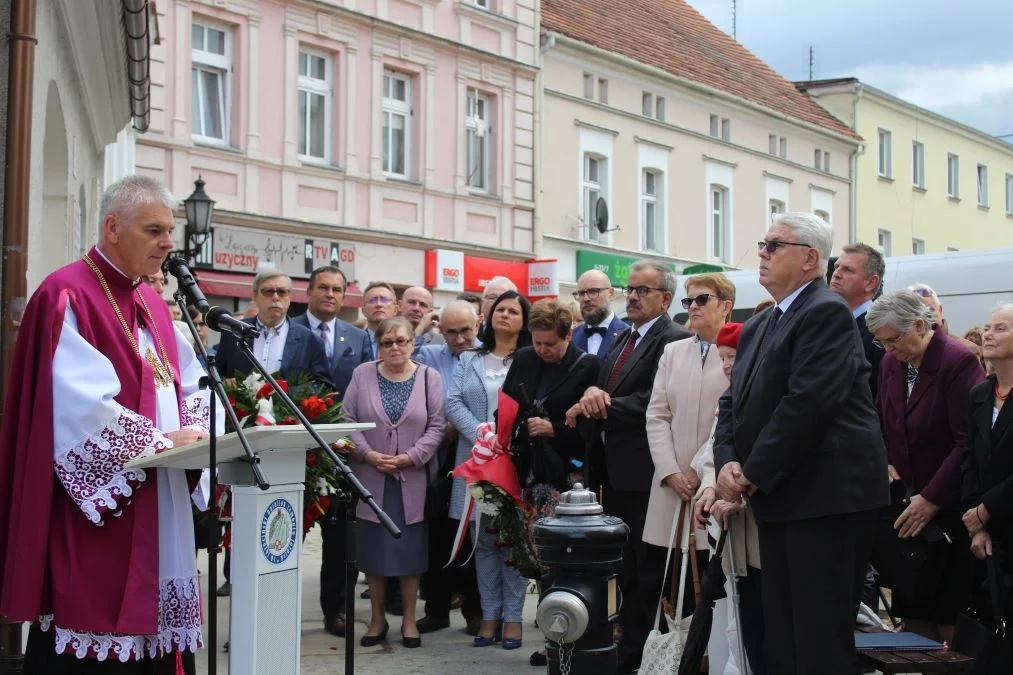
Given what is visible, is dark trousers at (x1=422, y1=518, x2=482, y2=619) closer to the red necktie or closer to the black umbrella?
the red necktie

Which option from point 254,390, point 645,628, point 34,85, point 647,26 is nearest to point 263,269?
point 254,390

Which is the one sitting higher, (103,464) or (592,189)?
(592,189)

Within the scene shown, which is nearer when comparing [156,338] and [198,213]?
[156,338]

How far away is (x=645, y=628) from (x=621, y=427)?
112 centimetres

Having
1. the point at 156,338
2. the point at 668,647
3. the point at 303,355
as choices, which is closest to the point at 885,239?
the point at 303,355

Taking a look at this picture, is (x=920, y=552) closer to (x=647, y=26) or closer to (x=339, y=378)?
(x=339, y=378)

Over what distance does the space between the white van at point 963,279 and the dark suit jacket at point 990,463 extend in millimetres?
5341

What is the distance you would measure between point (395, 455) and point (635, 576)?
5.47 feet

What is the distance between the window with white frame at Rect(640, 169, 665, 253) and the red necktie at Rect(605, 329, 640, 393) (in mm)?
20276

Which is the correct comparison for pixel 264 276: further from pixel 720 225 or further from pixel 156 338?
pixel 720 225

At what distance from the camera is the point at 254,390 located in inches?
257

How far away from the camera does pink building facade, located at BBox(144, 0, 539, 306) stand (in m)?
17.8

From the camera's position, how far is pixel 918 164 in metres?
37.1

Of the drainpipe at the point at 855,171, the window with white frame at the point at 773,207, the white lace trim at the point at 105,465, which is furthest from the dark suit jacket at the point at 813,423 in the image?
the drainpipe at the point at 855,171
